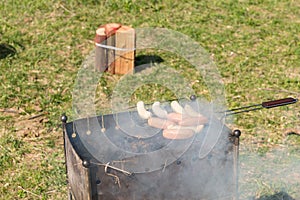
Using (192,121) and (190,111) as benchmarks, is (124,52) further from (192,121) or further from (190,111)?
(192,121)

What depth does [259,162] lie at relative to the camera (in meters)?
5.83

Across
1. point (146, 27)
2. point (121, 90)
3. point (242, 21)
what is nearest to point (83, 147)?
point (121, 90)

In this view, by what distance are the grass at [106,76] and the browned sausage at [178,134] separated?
1690 millimetres

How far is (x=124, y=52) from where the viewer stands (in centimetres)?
743

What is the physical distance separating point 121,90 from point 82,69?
86cm

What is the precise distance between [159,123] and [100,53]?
347 cm

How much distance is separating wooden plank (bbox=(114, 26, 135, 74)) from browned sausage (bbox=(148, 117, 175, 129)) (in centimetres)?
331

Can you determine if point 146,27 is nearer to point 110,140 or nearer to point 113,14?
point 113,14

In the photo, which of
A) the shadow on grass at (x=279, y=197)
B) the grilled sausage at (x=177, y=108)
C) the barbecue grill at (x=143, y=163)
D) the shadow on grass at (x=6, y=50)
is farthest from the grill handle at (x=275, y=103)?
the shadow on grass at (x=6, y=50)

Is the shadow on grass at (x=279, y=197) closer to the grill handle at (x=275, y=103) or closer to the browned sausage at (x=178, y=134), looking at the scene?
the grill handle at (x=275, y=103)

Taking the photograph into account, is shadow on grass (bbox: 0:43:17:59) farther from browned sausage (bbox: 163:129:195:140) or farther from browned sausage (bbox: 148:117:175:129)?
browned sausage (bbox: 163:129:195:140)

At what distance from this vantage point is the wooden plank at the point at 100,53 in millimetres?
7379

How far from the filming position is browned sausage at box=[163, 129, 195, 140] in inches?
157

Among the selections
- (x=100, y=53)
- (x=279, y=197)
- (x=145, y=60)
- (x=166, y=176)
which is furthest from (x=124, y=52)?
(x=166, y=176)
